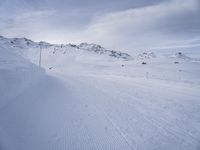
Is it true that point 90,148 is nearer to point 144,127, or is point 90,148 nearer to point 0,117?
point 144,127

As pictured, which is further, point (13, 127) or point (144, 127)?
point (144, 127)

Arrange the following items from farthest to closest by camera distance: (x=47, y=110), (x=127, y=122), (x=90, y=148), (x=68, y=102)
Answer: (x=68, y=102) < (x=47, y=110) < (x=127, y=122) < (x=90, y=148)

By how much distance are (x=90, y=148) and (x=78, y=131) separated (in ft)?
3.81

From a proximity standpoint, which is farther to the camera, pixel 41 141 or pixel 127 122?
pixel 127 122

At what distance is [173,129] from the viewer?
701 centimetres

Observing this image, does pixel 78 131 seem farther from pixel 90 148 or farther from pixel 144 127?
pixel 144 127

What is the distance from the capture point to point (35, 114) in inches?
313

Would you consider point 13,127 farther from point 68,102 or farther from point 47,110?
point 68,102

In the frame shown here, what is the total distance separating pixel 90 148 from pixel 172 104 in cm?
659

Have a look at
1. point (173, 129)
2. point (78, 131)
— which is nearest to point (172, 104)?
point (173, 129)

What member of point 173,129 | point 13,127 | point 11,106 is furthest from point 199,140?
point 11,106

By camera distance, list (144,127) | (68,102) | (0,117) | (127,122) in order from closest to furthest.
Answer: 1. (0,117)
2. (144,127)
3. (127,122)
4. (68,102)

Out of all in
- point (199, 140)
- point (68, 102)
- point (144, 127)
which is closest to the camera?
point (199, 140)

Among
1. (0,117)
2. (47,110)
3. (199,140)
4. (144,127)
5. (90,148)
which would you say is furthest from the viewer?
(47,110)
